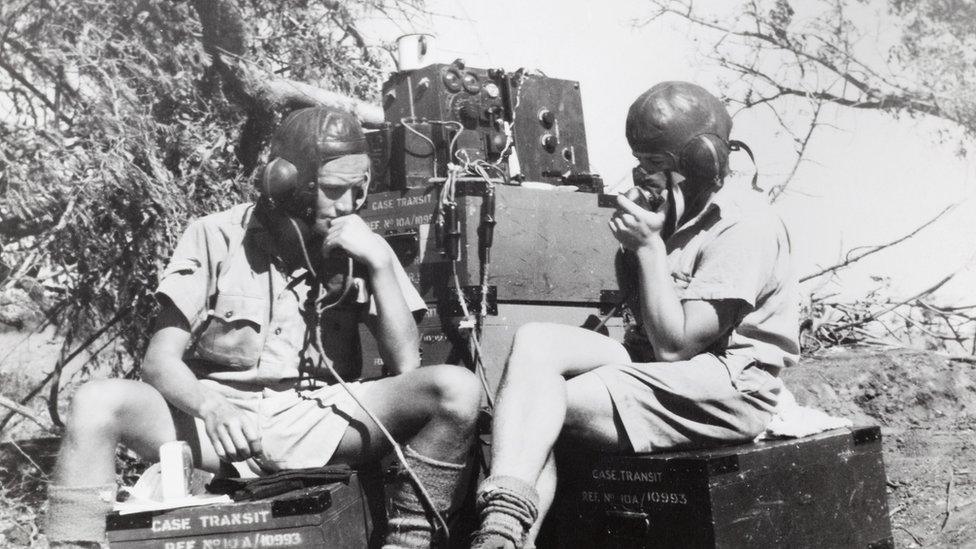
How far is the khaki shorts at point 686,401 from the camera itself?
2.63 metres

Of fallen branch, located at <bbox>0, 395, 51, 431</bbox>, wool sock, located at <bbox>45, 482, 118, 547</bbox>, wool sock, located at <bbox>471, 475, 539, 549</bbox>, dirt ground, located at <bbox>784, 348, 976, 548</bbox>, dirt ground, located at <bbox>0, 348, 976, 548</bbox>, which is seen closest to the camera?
wool sock, located at <bbox>471, 475, 539, 549</bbox>

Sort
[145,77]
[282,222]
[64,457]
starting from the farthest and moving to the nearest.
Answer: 1. [145,77]
2. [282,222]
3. [64,457]

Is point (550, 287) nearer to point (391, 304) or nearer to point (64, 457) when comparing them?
point (391, 304)

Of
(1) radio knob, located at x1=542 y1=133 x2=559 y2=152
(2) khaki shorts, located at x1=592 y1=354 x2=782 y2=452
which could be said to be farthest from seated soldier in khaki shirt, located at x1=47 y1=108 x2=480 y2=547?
(1) radio knob, located at x1=542 y1=133 x2=559 y2=152

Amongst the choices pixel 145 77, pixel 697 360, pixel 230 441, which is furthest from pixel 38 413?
pixel 697 360

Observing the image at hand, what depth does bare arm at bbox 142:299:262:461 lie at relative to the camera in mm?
2502

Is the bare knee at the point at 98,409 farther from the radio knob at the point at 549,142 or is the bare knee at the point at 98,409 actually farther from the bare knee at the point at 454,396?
the radio knob at the point at 549,142

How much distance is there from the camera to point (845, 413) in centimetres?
506

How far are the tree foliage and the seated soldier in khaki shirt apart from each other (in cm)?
201

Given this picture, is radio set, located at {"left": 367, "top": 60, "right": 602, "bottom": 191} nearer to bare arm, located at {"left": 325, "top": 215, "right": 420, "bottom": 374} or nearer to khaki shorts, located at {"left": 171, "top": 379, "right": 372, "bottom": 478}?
bare arm, located at {"left": 325, "top": 215, "right": 420, "bottom": 374}

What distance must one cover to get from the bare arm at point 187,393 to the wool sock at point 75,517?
1.07ft

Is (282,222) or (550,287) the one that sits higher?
(282,222)

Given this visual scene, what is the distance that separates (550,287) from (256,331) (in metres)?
1.54

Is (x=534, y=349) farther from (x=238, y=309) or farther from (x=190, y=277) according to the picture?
(x=190, y=277)
